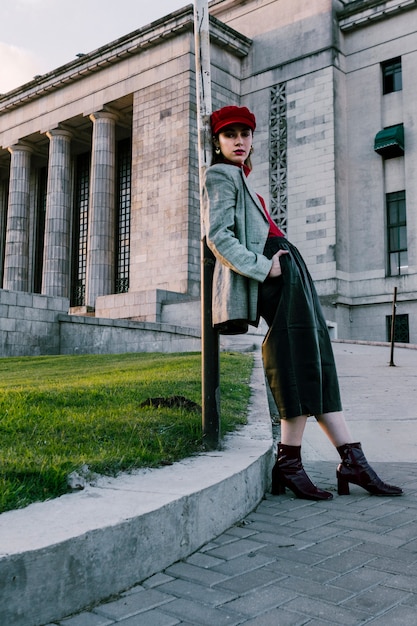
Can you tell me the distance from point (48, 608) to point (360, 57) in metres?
28.1

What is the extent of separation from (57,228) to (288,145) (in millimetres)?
12377

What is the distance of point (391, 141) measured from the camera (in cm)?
2450

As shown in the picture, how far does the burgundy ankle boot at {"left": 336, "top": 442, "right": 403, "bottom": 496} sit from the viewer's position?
368 cm

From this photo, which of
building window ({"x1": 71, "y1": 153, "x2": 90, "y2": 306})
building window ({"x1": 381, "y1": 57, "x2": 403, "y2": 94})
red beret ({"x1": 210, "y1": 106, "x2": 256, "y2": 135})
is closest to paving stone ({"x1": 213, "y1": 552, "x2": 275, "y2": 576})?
red beret ({"x1": 210, "y1": 106, "x2": 256, "y2": 135})

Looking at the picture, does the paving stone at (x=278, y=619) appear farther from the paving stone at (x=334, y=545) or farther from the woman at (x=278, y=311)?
the woman at (x=278, y=311)

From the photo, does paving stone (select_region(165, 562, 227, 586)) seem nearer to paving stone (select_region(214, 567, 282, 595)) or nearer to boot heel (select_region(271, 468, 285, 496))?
paving stone (select_region(214, 567, 282, 595))

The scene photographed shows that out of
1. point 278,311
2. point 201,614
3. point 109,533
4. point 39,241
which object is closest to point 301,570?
point 201,614

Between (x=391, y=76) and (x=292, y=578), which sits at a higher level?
(x=391, y=76)

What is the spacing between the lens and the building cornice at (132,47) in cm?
2666

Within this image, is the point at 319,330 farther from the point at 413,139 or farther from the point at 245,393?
the point at 413,139

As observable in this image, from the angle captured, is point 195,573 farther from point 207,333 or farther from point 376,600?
point 207,333

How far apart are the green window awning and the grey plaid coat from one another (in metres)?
22.7

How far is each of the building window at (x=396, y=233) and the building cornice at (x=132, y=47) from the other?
1006cm

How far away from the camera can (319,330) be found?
3.79 m
